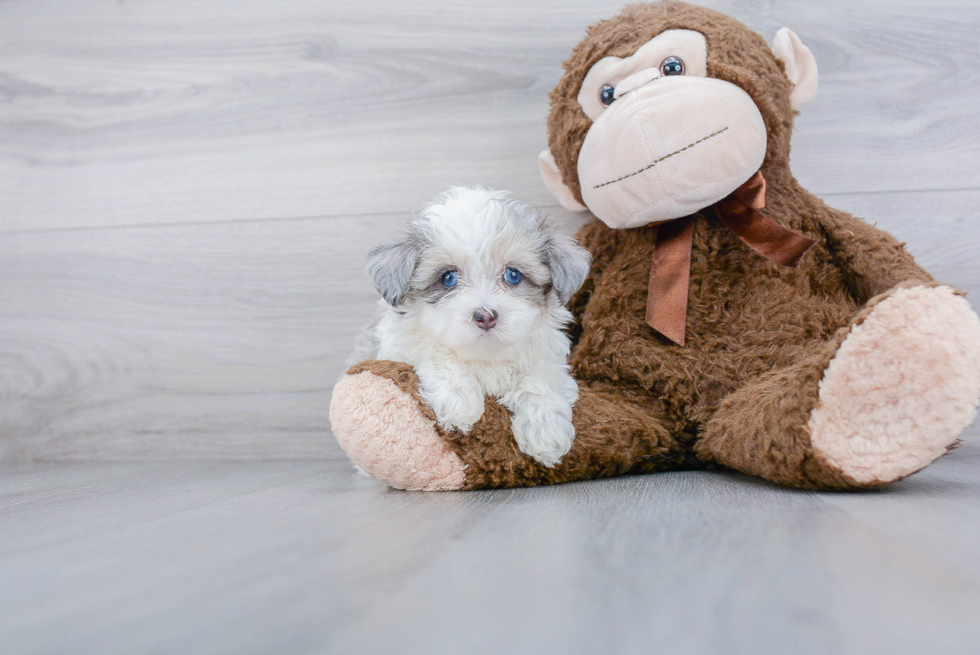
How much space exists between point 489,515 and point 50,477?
44.0 inches

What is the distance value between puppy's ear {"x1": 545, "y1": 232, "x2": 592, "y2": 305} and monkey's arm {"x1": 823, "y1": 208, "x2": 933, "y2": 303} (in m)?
0.48

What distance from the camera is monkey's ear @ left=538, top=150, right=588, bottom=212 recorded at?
1.40 m

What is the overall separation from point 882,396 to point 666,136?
49 centimetres

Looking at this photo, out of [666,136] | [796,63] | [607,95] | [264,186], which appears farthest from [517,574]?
[264,186]

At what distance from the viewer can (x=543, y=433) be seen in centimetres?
107

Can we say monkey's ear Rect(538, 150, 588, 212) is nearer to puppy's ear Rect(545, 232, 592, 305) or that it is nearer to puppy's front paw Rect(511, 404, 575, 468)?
puppy's ear Rect(545, 232, 592, 305)

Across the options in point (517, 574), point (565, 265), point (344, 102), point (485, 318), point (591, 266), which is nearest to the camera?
point (517, 574)

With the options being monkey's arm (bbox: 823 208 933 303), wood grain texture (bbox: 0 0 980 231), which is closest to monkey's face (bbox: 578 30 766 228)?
monkey's arm (bbox: 823 208 933 303)

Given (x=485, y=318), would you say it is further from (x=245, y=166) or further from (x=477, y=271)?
(x=245, y=166)

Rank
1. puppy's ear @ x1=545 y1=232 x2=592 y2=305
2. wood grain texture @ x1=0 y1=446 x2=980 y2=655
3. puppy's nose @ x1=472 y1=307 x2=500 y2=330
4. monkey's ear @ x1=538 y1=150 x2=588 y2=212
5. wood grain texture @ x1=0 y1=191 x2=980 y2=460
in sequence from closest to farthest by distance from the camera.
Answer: wood grain texture @ x1=0 y1=446 x2=980 y2=655 < puppy's nose @ x1=472 y1=307 x2=500 y2=330 < puppy's ear @ x1=545 y1=232 x2=592 y2=305 < monkey's ear @ x1=538 y1=150 x2=588 y2=212 < wood grain texture @ x1=0 y1=191 x2=980 y2=460

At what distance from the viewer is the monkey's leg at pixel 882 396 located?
85cm

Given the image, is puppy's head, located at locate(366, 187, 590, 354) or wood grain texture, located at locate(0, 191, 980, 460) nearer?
puppy's head, located at locate(366, 187, 590, 354)

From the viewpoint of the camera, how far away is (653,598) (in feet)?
1.93

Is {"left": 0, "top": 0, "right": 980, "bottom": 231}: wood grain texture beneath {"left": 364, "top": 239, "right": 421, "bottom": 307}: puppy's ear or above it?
above
